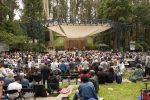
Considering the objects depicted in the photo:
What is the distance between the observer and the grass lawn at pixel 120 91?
62.0ft

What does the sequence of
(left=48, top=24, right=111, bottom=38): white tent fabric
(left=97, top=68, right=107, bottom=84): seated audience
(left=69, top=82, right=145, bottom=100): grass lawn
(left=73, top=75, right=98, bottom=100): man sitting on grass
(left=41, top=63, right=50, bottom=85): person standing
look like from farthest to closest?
(left=48, top=24, right=111, bottom=38): white tent fabric
(left=97, top=68, right=107, bottom=84): seated audience
(left=41, top=63, right=50, bottom=85): person standing
(left=69, top=82, right=145, bottom=100): grass lawn
(left=73, top=75, right=98, bottom=100): man sitting on grass

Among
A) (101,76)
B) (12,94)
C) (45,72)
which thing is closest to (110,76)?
(101,76)

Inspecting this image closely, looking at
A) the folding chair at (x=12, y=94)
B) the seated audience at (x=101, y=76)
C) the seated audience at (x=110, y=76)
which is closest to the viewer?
the folding chair at (x=12, y=94)

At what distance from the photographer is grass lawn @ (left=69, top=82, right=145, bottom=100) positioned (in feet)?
62.0

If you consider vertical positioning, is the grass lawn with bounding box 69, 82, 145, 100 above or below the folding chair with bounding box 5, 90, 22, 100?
below

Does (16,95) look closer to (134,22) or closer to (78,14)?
(134,22)

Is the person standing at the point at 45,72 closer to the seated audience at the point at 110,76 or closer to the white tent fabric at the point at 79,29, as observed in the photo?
the seated audience at the point at 110,76

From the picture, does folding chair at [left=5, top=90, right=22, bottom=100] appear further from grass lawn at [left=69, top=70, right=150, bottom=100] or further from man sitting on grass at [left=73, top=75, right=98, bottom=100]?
grass lawn at [left=69, top=70, right=150, bottom=100]

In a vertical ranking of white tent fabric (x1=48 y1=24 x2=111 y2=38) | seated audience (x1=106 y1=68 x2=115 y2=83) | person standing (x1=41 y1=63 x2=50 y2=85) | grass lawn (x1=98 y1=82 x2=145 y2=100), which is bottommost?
grass lawn (x1=98 y1=82 x2=145 y2=100)

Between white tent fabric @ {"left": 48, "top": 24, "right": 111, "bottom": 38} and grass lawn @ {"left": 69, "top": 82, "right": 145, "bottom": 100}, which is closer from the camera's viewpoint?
grass lawn @ {"left": 69, "top": 82, "right": 145, "bottom": 100}

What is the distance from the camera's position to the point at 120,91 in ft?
68.6

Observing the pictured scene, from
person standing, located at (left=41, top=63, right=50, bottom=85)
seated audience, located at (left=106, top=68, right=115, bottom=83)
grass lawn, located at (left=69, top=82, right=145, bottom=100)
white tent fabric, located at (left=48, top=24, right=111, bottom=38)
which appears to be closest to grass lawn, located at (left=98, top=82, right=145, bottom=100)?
grass lawn, located at (left=69, top=82, right=145, bottom=100)

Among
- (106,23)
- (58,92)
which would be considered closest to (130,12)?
(106,23)

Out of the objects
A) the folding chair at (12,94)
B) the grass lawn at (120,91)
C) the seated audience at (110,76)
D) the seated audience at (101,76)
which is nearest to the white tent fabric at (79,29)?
the seated audience at (110,76)
